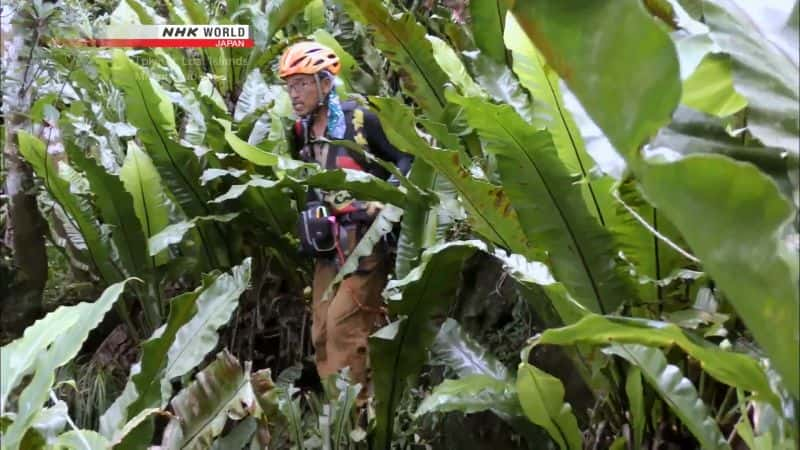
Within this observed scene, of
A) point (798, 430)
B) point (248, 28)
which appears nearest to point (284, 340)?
point (248, 28)

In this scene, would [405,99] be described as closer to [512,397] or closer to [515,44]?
[515,44]

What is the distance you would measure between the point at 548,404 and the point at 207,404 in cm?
75

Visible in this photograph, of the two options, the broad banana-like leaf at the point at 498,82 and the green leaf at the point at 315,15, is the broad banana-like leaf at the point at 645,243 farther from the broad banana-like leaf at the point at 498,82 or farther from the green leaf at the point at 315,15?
the green leaf at the point at 315,15

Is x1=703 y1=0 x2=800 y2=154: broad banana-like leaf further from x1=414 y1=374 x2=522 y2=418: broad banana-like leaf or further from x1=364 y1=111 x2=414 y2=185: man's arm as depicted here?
x1=364 y1=111 x2=414 y2=185: man's arm

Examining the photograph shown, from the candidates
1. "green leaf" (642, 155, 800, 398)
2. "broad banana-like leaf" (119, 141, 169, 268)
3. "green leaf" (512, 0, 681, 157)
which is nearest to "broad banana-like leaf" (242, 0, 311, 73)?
"broad banana-like leaf" (119, 141, 169, 268)

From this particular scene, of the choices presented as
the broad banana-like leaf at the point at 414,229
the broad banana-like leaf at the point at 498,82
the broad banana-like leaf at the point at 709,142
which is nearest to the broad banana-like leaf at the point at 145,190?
the broad banana-like leaf at the point at 414,229

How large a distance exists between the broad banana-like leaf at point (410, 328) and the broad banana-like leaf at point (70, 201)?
1271 mm

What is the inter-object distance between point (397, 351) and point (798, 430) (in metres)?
1.19

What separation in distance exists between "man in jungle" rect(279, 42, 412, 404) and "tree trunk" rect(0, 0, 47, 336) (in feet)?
3.19

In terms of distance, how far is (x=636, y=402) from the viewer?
5.26 ft

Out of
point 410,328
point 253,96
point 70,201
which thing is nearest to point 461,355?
point 410,328

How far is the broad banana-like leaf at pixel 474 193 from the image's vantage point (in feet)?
5.81

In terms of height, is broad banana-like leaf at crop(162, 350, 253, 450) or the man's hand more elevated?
the man's hand

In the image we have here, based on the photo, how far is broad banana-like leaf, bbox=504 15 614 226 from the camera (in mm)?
1638
